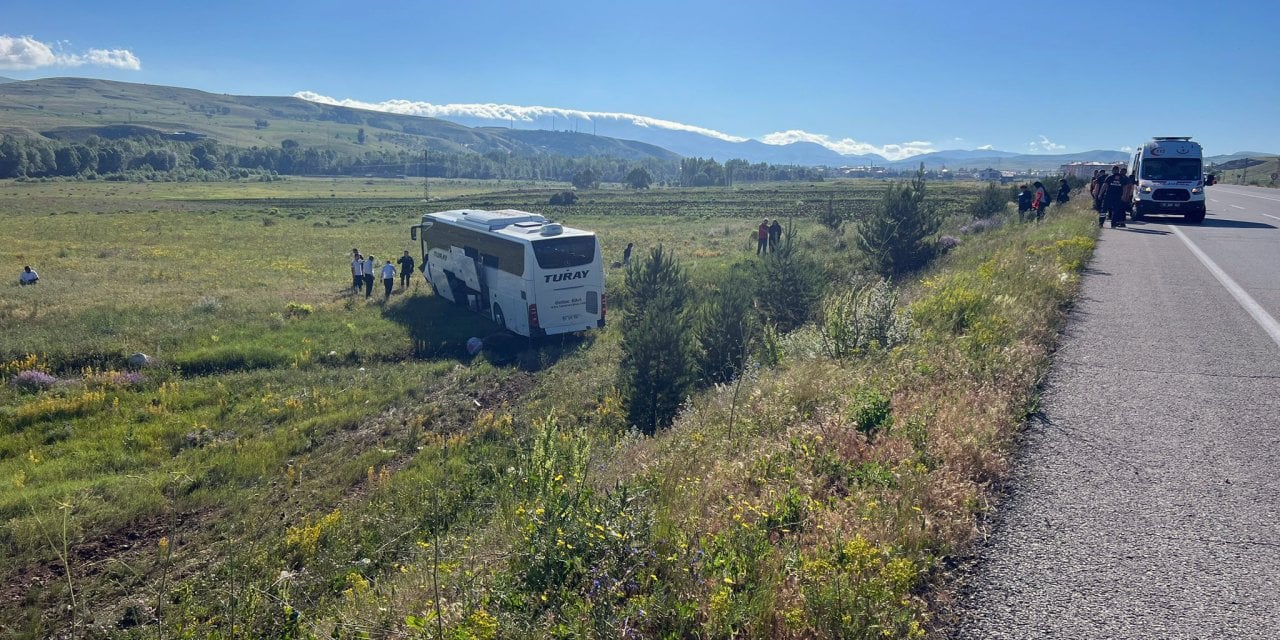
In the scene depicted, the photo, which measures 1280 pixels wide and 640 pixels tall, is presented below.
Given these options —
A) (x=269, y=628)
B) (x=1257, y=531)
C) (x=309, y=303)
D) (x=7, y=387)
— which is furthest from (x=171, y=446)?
(x=1257, y=531)

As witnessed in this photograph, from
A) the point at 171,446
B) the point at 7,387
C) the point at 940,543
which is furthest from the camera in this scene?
the point at 7,387

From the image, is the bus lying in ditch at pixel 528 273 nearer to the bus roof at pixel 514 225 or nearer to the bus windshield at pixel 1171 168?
the bus roof at pixel 514 225

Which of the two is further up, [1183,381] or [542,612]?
[1183,381]

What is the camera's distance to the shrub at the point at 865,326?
8.44 m

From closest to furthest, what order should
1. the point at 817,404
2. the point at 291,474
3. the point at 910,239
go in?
the point at 817,404 < the point at 291,474 < the point at 910,239

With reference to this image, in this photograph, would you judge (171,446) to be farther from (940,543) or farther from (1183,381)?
(1183,381)

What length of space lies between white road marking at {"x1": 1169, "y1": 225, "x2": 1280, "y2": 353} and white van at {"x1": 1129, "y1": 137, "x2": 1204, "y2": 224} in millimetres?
8168

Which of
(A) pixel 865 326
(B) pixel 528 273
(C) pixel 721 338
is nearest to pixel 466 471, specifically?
(A) pixel 865 326

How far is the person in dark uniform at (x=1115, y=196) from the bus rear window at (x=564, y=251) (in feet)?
50.6

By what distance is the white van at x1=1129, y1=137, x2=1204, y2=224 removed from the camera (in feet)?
71.2

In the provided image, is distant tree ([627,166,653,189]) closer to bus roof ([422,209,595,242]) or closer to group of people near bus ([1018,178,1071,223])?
group of people near bus ([1018,178,1071,223])

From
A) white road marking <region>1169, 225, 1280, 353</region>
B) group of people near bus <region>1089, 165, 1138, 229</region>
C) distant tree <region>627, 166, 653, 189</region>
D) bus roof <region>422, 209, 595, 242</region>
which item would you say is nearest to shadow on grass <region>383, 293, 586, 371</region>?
bus roof <region>422, 209, 595, 242</region>

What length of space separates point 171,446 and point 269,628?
8.44 meters

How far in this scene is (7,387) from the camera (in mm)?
14172
